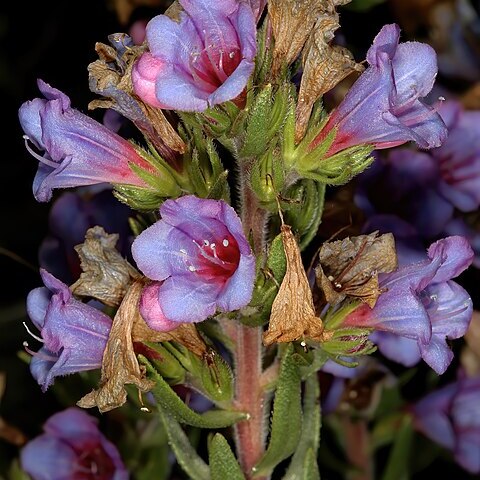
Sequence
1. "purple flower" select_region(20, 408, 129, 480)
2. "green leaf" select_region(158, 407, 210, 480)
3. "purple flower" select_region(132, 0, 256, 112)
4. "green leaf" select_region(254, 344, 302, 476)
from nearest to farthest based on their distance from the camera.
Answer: "purple flower" select_region(132, 0, 256, 112) < "green leaf" select_region(254, 344, 302, 476) < "green leaf" select_region(158, 407, 210, 480) < "purple flower" select_region(20, 408, 129, 480)

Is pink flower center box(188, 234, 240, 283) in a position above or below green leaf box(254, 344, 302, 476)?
above

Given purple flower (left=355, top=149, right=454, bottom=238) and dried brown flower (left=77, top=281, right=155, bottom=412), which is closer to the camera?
dried brown flower (left=77, top=281, right=155, bottom=412)

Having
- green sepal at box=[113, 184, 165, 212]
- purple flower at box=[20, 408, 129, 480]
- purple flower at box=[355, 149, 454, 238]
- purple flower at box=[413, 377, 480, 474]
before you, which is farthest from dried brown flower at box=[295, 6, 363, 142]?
purple flower at box=[413, 377, 480, 474]

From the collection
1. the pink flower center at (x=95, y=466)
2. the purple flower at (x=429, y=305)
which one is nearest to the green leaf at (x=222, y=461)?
the purple flower at (x=429, y=305)

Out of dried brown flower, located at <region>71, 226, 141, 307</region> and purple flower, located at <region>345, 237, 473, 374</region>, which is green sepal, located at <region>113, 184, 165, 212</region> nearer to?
dried brown flower, located at <region>71, 226, 141, 307</region>

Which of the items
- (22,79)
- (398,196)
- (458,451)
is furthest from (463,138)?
(22,79)
